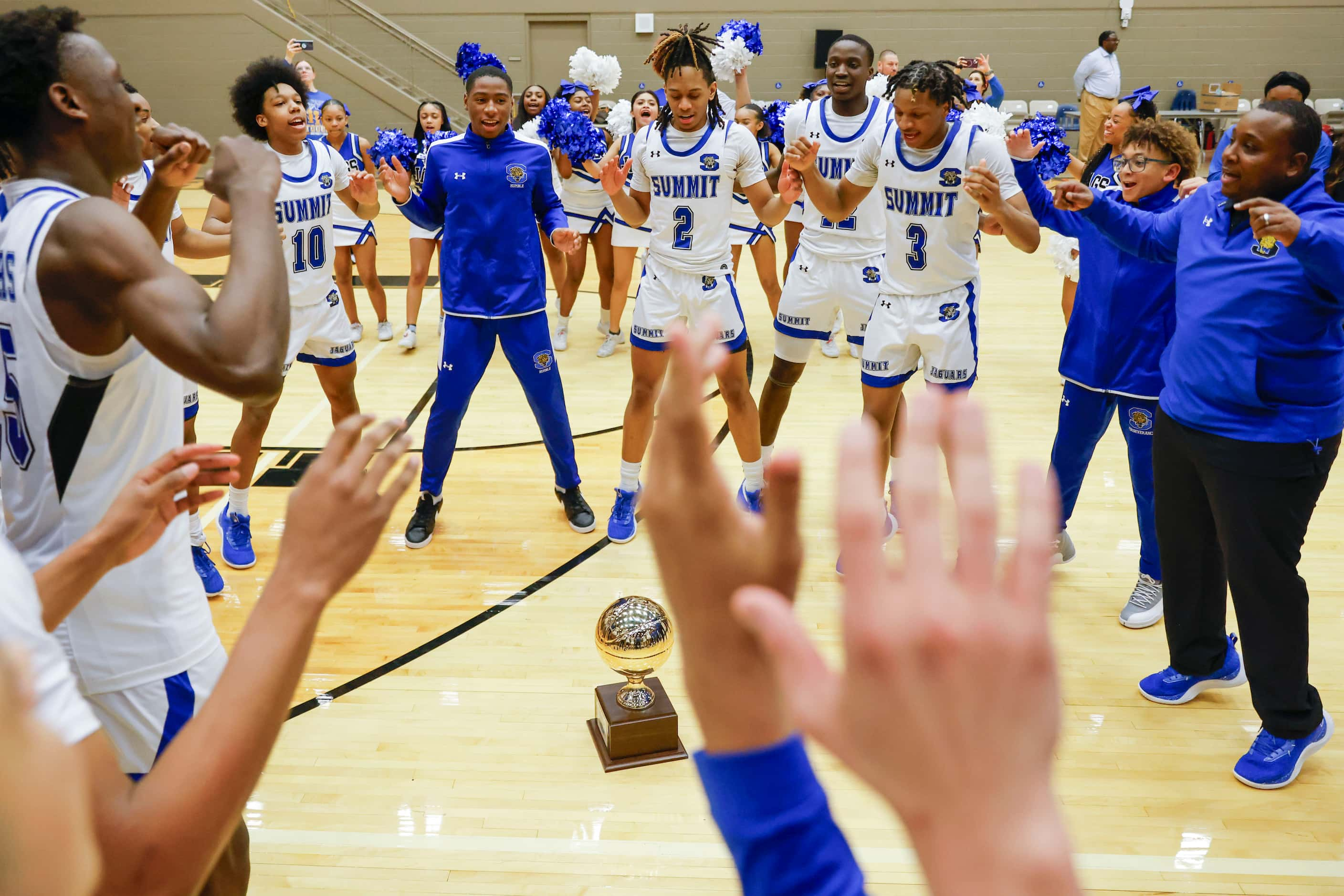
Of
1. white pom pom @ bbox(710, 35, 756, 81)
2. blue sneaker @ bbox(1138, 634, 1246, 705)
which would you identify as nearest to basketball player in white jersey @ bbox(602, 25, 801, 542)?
blue sneaker @ bbox(1138, 634, 1246, 705)

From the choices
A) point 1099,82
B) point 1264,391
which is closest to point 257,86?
point 1264,391

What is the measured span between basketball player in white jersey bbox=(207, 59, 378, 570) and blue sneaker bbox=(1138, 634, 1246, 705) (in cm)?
391

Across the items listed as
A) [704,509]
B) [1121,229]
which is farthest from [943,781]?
[1121,229]

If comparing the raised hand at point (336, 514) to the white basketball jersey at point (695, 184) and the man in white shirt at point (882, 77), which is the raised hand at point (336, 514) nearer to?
the white basketball jersey at point (695, 184)

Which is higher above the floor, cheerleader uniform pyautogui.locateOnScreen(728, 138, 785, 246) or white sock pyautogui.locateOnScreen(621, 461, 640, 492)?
cheerleader uniform pyautogui.locateOnScreen(728, 138, 785, 246)

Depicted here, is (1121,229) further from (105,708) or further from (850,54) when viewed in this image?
(105,708)

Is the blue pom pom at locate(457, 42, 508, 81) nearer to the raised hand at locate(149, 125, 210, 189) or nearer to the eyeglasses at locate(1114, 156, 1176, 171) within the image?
the eyeglasses at locate(1114, 156, 1176, 171)

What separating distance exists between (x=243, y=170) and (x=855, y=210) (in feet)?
14.8

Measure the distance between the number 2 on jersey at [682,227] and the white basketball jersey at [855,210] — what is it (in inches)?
31.9

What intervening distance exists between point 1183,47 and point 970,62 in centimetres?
1435

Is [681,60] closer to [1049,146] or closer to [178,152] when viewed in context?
[1049,146]

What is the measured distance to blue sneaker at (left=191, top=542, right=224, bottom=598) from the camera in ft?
15.3

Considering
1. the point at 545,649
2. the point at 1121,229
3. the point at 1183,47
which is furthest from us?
the point at 1183,47

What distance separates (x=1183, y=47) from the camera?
19172mm
